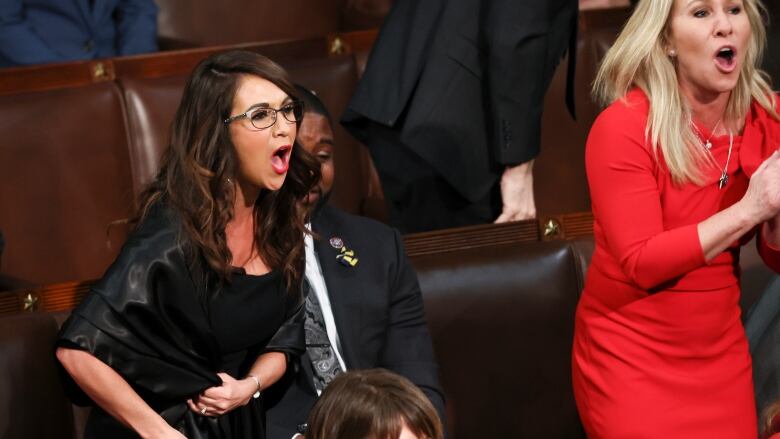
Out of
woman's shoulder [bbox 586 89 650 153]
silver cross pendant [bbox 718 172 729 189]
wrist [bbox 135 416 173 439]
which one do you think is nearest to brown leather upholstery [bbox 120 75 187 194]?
wrist [bbox 135 416 173 439]

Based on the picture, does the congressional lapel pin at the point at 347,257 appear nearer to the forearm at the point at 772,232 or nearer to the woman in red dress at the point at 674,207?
the woman in red dress at the point at 674,207

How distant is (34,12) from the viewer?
3230mm

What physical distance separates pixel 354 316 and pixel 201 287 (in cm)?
29

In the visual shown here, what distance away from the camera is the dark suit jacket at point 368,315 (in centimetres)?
192

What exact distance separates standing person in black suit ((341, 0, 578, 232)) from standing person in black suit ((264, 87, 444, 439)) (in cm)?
34

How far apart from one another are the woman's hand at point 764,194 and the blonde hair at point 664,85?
0.12 m

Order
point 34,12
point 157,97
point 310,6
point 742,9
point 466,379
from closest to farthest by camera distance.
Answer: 1. point 742,9
2. point 466,379
3. point 157,97
4. point 34,12
5. point 310,6

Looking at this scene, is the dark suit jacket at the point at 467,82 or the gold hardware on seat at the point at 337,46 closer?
the dark suit jacket at the point at 467,82

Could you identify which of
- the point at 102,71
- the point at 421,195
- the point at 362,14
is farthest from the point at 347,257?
the point at 362,14

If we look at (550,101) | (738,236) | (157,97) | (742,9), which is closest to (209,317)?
(738,236)

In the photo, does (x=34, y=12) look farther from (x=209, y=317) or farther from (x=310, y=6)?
(x=209, y=317)

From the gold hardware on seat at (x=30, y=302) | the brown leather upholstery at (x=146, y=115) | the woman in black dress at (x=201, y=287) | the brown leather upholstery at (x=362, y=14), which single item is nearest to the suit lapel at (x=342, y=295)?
the woman in black dress at (x=201, y=287)

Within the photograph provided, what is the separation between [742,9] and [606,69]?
8.1 inches

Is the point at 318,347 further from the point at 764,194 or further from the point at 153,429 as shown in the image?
the point at 764,194
